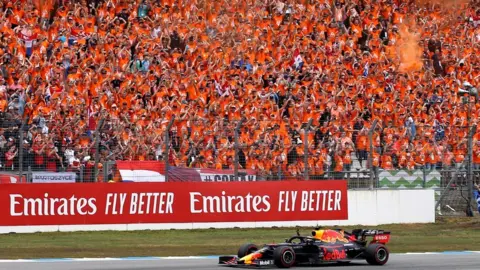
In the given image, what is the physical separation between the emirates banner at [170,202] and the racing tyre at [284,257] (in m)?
8.42

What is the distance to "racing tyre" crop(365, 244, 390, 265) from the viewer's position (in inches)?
704

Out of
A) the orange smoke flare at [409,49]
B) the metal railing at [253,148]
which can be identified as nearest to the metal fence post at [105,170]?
the metal railing at [253,148]

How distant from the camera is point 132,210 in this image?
2511cm

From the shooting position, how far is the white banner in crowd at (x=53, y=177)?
24031 millimetres

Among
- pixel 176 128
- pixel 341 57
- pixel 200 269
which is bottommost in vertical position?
pixel 200 269

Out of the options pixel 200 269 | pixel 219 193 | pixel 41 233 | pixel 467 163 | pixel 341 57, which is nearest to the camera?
pixel 200 269

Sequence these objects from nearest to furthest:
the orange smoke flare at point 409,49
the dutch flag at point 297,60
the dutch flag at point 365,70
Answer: the dutch flag at point 297,60 < the dutch flag at point 365,70 < the orange smoke flare at point 409,49

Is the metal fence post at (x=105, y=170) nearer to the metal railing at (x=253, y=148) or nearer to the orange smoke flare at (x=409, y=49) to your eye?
the metal railing at (x=253, y=148)

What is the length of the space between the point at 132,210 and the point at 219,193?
2.08 m

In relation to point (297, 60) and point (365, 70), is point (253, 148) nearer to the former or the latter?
point (297, 60)

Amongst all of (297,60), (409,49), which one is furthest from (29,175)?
(409,49)

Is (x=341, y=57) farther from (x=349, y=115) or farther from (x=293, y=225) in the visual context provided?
(x=293, y=225)

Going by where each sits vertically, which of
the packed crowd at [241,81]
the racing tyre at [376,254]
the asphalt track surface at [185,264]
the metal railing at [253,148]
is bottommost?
the asphalt track surface at [185,264]

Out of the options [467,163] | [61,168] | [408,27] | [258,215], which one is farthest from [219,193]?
[408,27]
